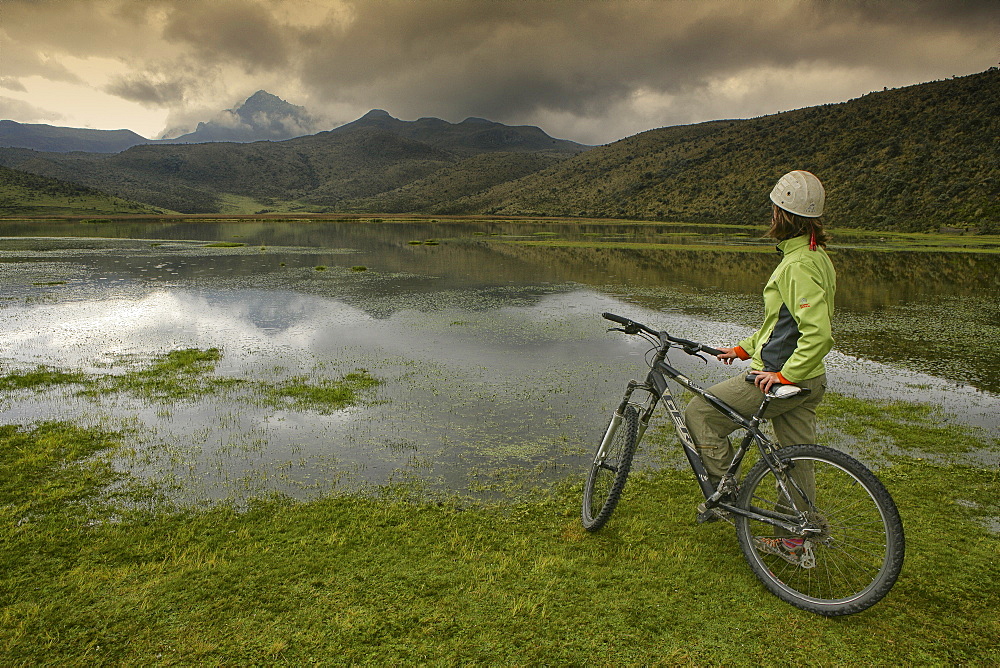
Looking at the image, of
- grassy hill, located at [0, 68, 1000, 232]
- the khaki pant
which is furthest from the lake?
grassy hill, located at [0, 68, 1000, 232]

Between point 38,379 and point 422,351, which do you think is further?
point 422,351

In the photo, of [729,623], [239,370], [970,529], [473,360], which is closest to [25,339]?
[239,370]

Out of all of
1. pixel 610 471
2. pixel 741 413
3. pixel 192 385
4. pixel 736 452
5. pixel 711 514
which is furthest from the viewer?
pixel 192 385

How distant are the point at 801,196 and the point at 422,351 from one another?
36.2 feet

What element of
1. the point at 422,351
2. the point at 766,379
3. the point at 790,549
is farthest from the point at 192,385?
the point at 790,549

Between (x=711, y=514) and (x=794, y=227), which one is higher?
(x=794, y=227)

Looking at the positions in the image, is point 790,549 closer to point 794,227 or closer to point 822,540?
point 822,540

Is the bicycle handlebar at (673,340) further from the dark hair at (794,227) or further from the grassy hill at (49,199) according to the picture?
the grassy hill at (49,199)

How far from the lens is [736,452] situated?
504 centimetres

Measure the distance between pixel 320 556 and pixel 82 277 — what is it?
30582mm

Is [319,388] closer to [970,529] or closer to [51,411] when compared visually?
[51,411]

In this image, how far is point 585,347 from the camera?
49.6 ft

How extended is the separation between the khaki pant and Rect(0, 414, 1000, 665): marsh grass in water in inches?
41.7

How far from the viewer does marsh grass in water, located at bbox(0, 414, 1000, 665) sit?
13.1 feet
